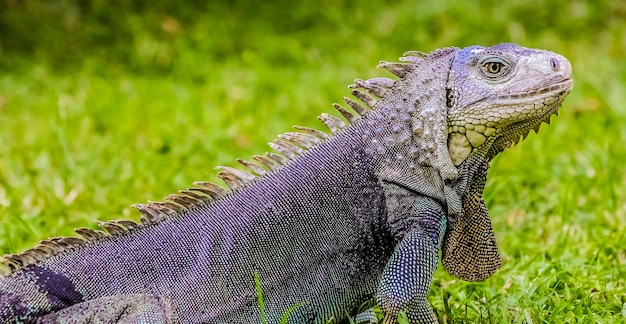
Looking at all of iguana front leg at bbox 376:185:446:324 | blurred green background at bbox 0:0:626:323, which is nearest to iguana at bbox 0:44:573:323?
iguana front leg at bbox 376:185:446:324

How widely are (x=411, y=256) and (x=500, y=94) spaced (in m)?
0.78

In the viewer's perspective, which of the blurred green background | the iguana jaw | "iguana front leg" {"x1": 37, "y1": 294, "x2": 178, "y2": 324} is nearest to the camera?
"iguana front leg" {"x1": 37, "y1": 294, "x2": 178, "y2": 324}

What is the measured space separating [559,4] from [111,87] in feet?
17.6

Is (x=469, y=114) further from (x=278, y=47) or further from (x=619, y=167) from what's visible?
(x=278, y=47)

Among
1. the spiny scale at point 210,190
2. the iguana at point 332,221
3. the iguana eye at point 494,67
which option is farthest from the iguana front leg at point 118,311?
the iguana eye at point 494,67

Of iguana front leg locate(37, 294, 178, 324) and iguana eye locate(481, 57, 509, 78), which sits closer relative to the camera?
iguana front leg locate(37, 294, 178, 324)

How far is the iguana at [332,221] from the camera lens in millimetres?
3742

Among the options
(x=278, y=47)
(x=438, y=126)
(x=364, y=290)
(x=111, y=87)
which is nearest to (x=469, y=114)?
(x=438, y=126)

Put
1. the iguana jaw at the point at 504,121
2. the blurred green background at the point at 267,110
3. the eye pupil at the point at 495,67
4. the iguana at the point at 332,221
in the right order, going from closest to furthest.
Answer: the iguana at the point at 332,221 < the iguana jaw at the point at 504,121 < the eye pupil at the point at 495,67 < the blurred green background at the point at 267,110

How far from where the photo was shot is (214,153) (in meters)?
7.18

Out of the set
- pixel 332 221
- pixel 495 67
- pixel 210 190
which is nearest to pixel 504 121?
pixel 495 67

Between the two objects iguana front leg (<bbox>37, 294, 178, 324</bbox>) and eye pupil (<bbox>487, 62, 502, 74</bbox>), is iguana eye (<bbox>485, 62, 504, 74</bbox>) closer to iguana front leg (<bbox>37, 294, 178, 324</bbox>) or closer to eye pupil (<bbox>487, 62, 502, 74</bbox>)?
eye pupil (<bbox>487, 62, 502, 74</bbox>)

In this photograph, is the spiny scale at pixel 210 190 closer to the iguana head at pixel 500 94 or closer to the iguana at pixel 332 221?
the iguana at pixel 332 221

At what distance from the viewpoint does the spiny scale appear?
3.76 m
